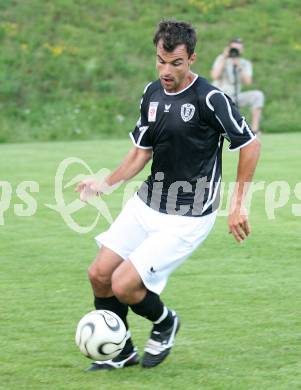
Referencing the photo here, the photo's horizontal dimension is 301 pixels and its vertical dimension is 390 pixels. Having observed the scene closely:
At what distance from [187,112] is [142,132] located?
0.40m

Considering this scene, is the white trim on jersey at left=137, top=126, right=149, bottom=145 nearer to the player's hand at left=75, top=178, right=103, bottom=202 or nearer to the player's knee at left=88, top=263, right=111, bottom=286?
the player's hand at left=75, top=178, right=103, bottom=202

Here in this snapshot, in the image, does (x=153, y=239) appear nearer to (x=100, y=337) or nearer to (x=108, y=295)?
(x=108, y=295)

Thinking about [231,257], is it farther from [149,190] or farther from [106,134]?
[106,134]

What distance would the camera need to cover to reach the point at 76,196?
1341 centimetres

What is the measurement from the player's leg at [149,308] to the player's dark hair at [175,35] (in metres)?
1.23

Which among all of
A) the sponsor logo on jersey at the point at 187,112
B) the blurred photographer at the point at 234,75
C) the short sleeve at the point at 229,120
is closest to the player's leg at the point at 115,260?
the sponsor logo on jersey at the point at 187,112

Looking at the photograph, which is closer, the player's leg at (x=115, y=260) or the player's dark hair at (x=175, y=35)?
the player's dark hair at (x=175, y=35)

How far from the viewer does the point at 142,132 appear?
632cm

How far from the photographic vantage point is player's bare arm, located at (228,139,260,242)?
5.95m

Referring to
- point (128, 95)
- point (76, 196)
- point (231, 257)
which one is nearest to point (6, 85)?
point (128, 95)

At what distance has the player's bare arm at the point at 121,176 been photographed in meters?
6.41

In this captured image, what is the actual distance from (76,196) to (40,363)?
23.7 ft

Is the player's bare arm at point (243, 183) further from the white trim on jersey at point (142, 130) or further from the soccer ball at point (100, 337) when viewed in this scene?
the soccer ball at point (100, 337)

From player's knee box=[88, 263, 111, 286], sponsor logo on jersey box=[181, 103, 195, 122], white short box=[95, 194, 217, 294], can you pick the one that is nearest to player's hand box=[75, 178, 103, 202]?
white short box=[95, 194, 217, 294]
